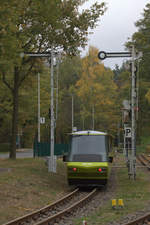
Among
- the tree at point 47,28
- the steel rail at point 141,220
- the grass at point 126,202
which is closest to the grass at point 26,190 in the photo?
the grass at point 126,202

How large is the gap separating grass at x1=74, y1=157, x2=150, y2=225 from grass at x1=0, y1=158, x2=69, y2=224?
2070 mm

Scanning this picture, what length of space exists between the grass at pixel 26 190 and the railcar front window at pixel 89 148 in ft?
5.12

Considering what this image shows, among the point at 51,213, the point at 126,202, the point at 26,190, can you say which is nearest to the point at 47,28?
the point at 26,190

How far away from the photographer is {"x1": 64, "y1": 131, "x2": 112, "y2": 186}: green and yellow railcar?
18.0 meters

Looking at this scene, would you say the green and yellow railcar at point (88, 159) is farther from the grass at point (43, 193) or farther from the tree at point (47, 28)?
the tree at point (47, 28)

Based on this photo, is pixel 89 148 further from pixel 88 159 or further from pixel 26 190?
pixel 26 190

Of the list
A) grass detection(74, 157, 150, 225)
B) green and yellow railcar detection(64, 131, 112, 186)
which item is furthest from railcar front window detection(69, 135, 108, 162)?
grass detection(74, 157, 150, 225)

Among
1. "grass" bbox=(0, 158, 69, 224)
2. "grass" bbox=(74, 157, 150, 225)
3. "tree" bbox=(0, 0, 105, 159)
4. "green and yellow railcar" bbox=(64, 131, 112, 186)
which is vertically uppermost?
"tree" bbox=(0, 0, 105, 159)

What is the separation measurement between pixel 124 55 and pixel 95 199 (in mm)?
8324

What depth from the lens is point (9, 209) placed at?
1262 centimetres

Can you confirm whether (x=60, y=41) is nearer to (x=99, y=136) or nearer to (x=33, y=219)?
(x=99, y=136)

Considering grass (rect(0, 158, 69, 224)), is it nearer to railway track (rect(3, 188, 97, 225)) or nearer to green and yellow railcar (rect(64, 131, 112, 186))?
railway track (rect(3, 188, 97, 225))

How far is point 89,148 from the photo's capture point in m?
18.9

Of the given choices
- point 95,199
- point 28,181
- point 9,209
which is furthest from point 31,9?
point 9,209
